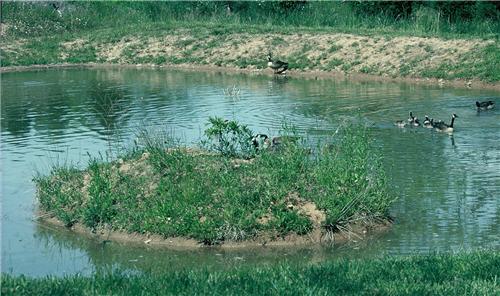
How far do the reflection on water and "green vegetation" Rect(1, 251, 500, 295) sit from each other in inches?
97.5

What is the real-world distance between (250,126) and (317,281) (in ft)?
44.7

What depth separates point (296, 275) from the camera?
35.9 feet

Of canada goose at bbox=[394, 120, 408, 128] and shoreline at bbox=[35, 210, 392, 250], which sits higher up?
canada goose at bbox=[394, 120, 408, 128]

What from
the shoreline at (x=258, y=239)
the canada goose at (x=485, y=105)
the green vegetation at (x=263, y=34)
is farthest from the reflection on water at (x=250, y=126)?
the green vegetation at (x=263, y=34)

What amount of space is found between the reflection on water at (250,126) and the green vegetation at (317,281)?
2478 mm

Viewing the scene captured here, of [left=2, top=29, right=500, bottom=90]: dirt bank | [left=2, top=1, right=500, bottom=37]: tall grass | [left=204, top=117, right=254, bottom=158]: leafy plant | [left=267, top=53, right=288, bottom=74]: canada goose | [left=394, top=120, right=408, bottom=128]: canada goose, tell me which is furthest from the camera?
[left=2, top=1, right=500, bottom=37]: tall grass

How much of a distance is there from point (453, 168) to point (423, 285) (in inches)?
352

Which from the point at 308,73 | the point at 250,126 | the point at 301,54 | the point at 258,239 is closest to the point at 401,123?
the point at 250,126

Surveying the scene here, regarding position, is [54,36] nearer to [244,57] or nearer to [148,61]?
[148,61]

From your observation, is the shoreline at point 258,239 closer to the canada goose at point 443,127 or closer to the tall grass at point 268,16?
the canada goose at point 443,127

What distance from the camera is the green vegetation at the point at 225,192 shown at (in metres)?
14.9

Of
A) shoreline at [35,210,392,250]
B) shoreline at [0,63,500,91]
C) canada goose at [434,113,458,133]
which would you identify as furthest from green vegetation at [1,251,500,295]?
shoreline at [0,63,500,91]

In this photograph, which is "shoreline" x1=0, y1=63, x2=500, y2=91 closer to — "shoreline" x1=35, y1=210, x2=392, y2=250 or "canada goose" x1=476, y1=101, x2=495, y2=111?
"canada goose" x1=476, y1=101, x2=495, y2=111

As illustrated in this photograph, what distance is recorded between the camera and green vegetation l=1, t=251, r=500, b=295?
10.2 meters
